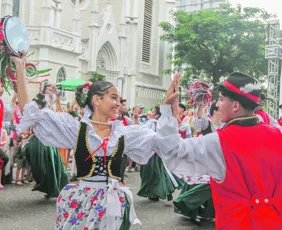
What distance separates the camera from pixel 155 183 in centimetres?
801

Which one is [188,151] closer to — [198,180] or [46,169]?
[198,180]

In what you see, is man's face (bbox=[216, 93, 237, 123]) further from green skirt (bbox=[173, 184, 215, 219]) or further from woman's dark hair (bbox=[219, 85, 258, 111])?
green skirt (bbox=[173, 184, 215, 219])

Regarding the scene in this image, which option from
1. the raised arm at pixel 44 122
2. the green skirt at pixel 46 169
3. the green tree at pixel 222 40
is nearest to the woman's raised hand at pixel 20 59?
the raised arm at pixel 44 122

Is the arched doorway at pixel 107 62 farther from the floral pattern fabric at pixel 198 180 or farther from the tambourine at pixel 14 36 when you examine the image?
the tambourine at pixel 14 36

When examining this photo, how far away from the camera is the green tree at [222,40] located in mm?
28094

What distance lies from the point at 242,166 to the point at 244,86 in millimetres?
489

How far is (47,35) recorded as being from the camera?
20984 mm

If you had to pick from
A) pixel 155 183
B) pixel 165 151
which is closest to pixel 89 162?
pixel 165 151

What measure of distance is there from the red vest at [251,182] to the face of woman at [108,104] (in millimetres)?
1172

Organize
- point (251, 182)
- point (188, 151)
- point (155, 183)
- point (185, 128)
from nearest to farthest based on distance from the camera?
point (251, 182)
point (188, 151)
point (155, 183)
point (185, 128)

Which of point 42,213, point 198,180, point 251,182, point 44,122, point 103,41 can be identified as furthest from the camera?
point 103,41

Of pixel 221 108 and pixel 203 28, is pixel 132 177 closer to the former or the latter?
pixel 221 108

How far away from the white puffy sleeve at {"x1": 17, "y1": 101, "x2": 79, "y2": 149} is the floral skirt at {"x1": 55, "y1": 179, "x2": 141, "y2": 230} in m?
0.35

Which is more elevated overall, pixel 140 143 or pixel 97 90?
pixel 97 90
